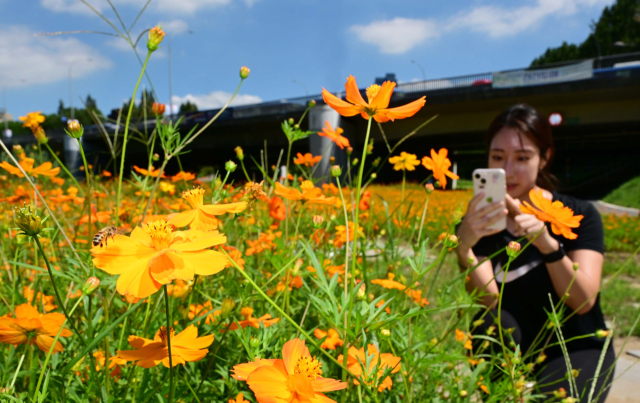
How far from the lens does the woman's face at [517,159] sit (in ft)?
5.21

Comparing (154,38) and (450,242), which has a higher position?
(154,38)

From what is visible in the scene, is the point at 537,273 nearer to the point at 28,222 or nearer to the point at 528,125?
the point at 528,125

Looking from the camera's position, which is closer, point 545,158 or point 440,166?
point 440,166

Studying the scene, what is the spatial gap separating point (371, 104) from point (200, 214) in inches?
9.3

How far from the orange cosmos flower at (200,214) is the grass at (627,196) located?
12.1 metres

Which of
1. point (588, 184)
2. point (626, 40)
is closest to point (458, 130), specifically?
point (588, 184)

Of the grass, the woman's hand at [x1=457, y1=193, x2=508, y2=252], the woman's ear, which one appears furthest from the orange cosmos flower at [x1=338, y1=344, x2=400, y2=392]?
the grass

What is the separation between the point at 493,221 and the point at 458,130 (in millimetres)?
12072

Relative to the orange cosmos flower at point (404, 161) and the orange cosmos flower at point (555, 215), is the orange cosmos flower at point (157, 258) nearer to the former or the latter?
the orange cosmos flower at point (555, 215)

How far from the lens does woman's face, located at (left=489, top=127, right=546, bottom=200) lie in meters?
1.59

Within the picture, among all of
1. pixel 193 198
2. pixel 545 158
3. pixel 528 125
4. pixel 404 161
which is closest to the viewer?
pixel 193 198

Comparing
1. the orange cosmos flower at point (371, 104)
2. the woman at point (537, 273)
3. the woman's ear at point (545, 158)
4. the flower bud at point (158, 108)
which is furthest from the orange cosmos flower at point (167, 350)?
the woman's ear at point (545, 158)

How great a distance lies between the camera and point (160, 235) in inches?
15.0

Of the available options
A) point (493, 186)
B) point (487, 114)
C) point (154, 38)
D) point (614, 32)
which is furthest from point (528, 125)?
point (614, 32)
